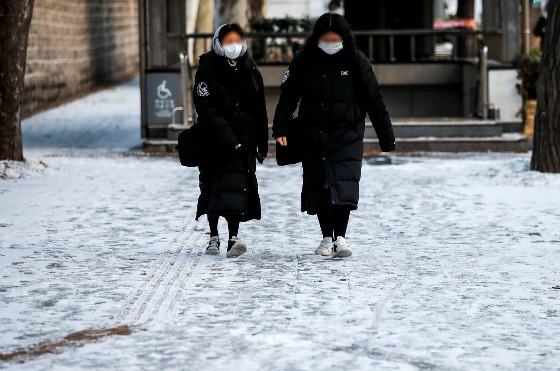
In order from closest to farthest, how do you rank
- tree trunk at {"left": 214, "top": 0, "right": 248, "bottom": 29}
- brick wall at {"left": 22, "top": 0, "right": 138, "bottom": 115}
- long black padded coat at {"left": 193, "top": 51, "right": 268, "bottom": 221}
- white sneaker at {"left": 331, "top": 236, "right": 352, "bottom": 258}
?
long black padded coat at {"left": 193, "top": 51, "right": 268, "bottom": 221} < white sneaker at {"left": 331, "top": 236, "right": 352, "bottom": 258} < tree trunk at {"left": 214, "top": 0, "right": 248, "bottom": 29} < brick wall at {"left": 22, "top": 0, "right": 138, "bottom": 115}

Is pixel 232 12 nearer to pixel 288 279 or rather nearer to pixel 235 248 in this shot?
pixel 235 248

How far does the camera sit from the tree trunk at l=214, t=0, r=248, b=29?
20.7 meters

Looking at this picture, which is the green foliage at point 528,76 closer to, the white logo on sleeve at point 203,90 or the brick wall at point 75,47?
the brick wall at point 75,47

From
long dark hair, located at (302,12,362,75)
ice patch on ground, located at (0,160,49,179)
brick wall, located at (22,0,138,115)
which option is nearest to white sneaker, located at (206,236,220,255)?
long dark hair, located at (302,12,362,75)

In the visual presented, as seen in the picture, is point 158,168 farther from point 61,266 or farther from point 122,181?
point 61,266

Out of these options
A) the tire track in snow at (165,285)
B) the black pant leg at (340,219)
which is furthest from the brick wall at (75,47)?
the black pant leg at (340,219)

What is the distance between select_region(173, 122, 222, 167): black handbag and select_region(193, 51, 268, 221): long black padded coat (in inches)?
1.4

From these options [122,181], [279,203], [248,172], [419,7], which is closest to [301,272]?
[248,172]

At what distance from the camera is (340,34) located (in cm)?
830

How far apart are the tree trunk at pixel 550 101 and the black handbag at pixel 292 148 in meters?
5.17

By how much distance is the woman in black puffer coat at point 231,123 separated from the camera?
329 inches

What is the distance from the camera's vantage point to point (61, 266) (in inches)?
324

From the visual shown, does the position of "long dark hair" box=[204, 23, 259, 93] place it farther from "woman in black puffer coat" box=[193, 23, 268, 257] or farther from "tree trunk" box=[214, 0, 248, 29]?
"tree trunk" box=[214, 0, 248, 29]

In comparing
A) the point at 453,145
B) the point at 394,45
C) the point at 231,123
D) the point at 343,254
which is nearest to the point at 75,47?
the point at 394,45
